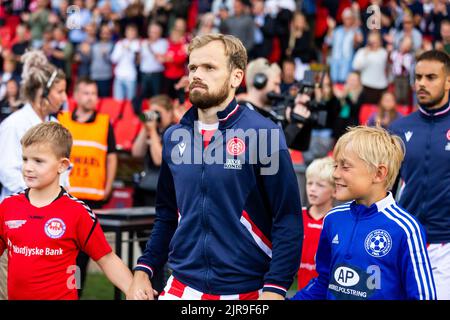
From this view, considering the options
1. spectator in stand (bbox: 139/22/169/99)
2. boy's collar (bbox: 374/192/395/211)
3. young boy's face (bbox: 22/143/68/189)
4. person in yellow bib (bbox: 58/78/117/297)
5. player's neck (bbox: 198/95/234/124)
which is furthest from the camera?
spectator in stand (bbox: 139/22/169/99)

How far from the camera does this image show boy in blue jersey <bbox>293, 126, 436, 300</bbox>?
14.0 feet

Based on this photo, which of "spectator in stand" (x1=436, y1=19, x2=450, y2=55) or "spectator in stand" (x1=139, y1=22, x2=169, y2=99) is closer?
"spectator in stand" (x1=436, y1=19, x2=450, y2=55)

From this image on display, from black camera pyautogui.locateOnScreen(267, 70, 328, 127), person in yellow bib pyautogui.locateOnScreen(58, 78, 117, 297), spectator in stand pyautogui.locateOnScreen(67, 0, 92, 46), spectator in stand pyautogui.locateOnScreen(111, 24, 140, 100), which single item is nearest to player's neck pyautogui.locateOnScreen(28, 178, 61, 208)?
black camera pyautogui.locateOnScreen(267, 70, 328, 127)

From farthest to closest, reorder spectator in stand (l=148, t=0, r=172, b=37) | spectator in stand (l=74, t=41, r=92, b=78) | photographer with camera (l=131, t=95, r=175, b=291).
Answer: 1. spectator in stand (l=74, t=41, r=92, b=78)
2. spectator in stand (l=148, t=0, r=172, b=37)
3. photographer with camera (l=131, t=95, r=175, b=291)

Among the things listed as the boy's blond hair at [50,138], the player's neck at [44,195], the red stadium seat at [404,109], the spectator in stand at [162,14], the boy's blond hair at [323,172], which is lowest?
the red stadium seat at [404,109]

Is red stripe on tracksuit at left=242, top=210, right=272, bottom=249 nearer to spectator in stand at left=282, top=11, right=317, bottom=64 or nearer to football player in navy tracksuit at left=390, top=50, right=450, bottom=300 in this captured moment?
football player in navy tracksuit at left=390, top=50, right=450, bottom=300

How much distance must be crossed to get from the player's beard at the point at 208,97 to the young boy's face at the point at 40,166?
1.02m

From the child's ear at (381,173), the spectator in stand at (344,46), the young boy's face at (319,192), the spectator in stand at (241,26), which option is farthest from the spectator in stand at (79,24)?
the child's ear at (381,173)

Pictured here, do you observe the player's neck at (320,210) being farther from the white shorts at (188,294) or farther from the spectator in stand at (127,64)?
the spectator in stand at (127,64)

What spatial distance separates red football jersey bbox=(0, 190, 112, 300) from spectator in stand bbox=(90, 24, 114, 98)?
15.2m

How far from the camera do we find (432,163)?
6246 millimetres

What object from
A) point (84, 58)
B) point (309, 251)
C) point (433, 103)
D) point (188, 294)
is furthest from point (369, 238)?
point (84, 58)

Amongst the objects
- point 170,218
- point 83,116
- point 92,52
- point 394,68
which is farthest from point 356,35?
point 170,218

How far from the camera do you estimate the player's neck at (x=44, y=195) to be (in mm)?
5078
